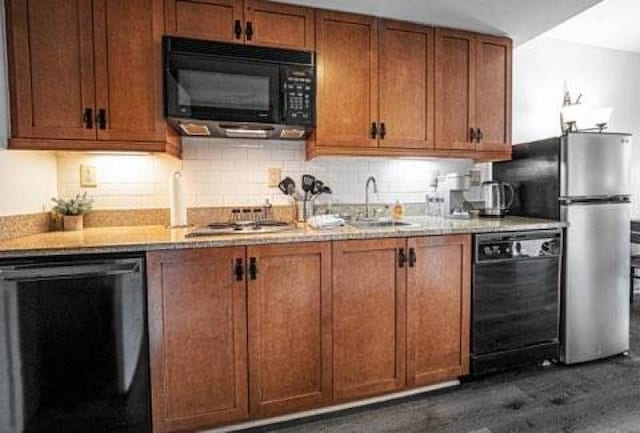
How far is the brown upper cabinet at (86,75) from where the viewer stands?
5.60 ft

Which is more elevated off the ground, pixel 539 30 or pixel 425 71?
pixel 539 30

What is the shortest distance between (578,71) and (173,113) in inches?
144

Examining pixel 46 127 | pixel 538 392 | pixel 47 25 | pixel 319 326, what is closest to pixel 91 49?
pixel 47 25

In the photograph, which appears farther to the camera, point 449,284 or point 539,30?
point 539,30

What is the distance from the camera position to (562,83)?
3350 millimetres

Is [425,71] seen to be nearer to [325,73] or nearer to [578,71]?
[325,73]

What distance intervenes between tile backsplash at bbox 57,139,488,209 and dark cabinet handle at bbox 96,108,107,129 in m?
0.36

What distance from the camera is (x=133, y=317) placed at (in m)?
1.61

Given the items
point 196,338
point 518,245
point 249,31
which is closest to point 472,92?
point 518,245

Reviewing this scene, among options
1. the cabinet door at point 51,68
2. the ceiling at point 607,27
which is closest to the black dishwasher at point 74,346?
the cabinet door at point 51,68

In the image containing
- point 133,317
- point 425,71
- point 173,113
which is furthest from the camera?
point 425,71

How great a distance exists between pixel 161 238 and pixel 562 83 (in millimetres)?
3663

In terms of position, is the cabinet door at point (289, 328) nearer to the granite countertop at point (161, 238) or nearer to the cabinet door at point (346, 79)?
the granite countertop at point (161, 238)

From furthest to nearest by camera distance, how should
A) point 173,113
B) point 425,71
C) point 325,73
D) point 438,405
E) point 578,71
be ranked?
point 578,71, point 425,71, point 325,73, point 438,405, point 173,113
